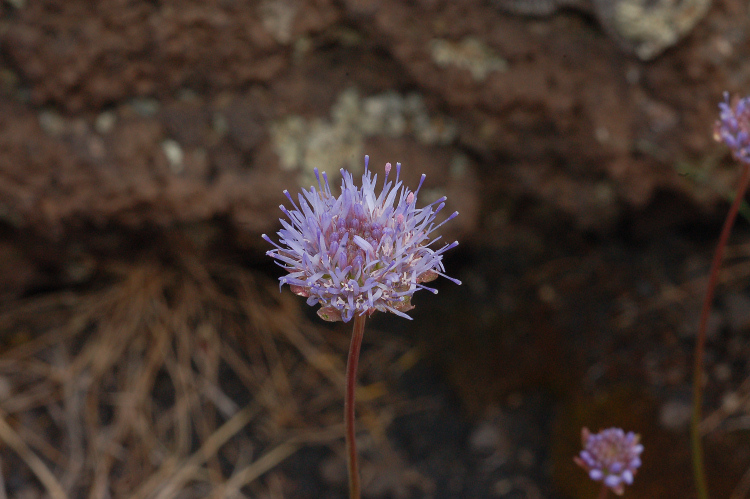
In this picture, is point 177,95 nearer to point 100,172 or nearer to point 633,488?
point 100,172

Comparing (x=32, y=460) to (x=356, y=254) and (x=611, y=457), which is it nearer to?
(x=356, y=254)

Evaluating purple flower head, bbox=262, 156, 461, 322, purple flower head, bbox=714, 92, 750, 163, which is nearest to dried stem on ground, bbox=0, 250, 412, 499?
purple flower head, bbox=262, 156, 461, 322

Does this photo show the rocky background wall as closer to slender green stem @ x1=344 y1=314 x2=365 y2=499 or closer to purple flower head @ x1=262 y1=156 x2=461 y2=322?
slender green stem @ x1=344 y1=314 x2=365 y2=499

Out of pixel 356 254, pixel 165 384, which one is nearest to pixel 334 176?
pixel 165 384

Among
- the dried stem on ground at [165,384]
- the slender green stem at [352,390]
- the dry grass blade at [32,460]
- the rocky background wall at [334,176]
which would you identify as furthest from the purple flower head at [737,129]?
the dry grass blade at [32,460]

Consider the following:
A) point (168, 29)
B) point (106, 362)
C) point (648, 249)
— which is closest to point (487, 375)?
point (648, 249)

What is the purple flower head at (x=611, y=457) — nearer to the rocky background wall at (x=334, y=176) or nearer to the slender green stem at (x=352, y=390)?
the slender green stem at (x=352, y=390)
